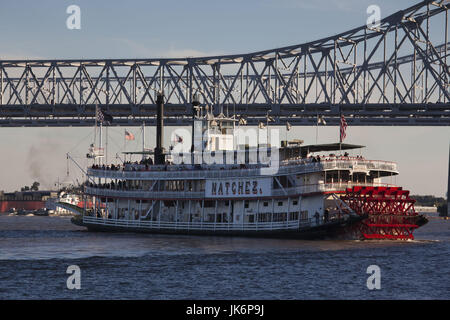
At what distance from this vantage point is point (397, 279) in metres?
43.7

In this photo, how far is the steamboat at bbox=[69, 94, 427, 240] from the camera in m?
62.3

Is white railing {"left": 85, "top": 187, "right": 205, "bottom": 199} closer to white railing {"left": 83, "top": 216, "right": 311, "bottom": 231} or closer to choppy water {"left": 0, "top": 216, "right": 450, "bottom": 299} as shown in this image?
white railing {"left": 83, "top": 216, "right": 311, "bottom": 231}

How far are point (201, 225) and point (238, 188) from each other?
495 cm

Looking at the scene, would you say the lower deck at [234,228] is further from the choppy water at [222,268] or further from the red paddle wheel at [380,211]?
the red paddle wheel at [380,211]

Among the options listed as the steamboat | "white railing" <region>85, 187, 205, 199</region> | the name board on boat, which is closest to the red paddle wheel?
the steamboat

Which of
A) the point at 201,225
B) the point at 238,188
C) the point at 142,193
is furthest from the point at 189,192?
the point at 238,188

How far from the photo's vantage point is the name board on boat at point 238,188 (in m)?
66.4

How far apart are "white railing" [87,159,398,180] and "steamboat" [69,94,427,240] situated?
0.08 m

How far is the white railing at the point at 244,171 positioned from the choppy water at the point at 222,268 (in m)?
5.67

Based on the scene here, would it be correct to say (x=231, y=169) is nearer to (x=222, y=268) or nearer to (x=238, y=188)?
(x=238, y=188)

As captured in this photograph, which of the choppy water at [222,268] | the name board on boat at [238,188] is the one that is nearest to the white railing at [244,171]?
the name board on boat at [238,188]

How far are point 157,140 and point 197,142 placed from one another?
6.96 meters
